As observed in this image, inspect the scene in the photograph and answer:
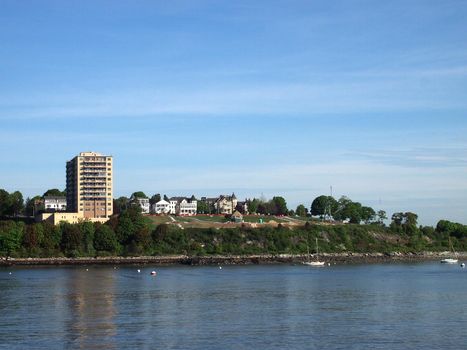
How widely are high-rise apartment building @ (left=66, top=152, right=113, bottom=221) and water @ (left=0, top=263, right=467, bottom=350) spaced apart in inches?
3109

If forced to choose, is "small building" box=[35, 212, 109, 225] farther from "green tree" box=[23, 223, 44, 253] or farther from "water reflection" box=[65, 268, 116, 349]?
"water reflection" box=[65, 268, 116, 349]

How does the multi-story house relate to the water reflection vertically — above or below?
above

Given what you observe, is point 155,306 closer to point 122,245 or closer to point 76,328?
point 76,328

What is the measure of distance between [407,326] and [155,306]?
21997 mm

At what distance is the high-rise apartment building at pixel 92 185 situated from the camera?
575 ft

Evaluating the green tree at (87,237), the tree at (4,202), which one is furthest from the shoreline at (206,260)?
the tree at (4,202)

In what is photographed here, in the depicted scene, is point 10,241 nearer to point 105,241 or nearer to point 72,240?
point 72,240

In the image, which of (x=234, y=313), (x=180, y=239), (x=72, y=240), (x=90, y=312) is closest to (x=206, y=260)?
(x=180, y=239)

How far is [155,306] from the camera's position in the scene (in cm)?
6238

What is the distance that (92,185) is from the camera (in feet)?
577

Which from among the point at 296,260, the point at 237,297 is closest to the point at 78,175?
the point at 296,260

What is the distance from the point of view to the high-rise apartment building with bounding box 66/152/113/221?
6900 inches

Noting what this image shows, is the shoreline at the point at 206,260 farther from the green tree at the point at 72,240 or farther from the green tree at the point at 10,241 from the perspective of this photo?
the green tree at the point at 72,240

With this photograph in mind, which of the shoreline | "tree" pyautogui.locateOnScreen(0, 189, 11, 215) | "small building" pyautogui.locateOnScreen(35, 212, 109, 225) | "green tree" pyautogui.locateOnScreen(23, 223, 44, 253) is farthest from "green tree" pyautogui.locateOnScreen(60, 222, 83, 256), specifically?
"tree" pyautogui.locateOnScreen(0, 189, 11, 215)
